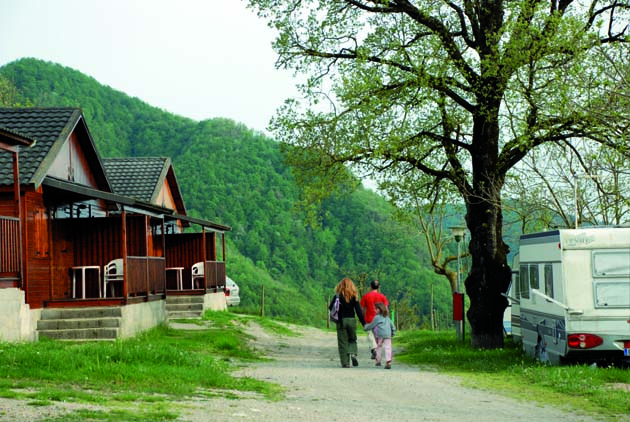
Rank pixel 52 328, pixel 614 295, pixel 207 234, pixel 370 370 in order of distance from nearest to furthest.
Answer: pixel 614 295
pixel 370 370
pixel 52 328
pixel 207 234

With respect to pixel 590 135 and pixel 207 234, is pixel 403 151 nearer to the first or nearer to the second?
pixel 590 135

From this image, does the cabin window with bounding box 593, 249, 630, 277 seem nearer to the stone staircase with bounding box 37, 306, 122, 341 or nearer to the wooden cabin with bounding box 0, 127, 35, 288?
the stone staircase with bounding box 37, 306, 122, 341

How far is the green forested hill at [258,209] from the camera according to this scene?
80.5 metres

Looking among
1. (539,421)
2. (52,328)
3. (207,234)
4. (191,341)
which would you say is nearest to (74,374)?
(539,421)

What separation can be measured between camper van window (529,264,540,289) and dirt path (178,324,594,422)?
2970 mm

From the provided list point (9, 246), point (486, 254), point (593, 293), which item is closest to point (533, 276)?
point (593, 293)

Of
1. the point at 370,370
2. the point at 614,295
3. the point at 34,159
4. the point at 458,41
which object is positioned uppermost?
the point at 458,41

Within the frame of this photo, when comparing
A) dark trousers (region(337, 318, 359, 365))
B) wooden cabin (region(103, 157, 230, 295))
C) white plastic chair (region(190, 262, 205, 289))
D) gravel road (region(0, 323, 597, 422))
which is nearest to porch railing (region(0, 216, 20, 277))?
gravel road (region(0, 323, 597, 422))

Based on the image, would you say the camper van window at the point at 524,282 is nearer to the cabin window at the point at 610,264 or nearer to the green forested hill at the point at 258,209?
the cabin window at the point at 610,264

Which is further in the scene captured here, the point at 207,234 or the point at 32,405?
the point at 207,234

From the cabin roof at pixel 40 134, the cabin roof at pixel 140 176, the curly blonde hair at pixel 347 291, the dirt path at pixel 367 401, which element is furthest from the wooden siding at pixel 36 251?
the cabin roof at pixel 140 176

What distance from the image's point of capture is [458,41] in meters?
24.7

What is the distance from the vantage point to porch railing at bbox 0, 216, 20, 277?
1850 cm

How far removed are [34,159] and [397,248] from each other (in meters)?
68.2
